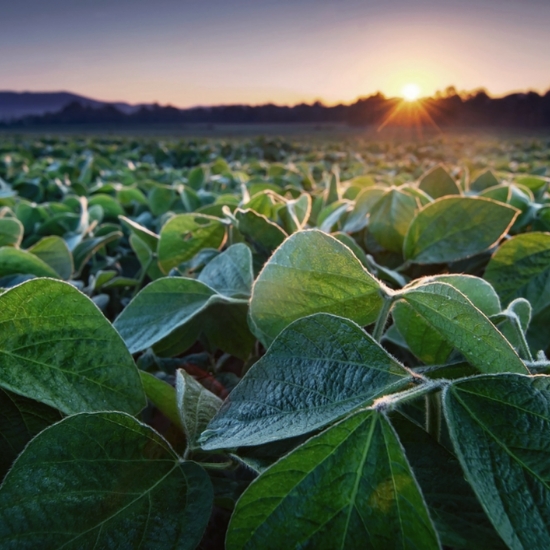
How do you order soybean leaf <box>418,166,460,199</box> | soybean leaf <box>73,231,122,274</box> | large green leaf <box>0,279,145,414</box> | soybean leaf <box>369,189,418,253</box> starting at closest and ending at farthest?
large green leaf <box>0,279,145,414</box> → soybean leaf <box>369,189,418,253</box> → soybean leaf <box>73,231,122,274</box> → soybean leaf <box>418,166,460,199</box>

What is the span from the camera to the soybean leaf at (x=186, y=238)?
0.80 metres

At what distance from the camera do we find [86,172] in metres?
2.45

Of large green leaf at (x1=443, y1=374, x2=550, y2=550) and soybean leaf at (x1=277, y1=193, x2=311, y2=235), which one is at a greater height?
soybean leaf at (x1=277, y1=193, x2=311, y2=235)

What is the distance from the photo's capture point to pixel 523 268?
2.31 ft

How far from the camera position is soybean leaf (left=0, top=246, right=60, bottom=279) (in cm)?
71

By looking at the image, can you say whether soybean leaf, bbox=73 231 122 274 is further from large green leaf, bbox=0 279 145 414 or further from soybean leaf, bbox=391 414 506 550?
soybean leaf, bbox=391 414 506 550

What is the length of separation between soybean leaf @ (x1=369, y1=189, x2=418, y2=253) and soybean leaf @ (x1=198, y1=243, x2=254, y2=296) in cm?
32

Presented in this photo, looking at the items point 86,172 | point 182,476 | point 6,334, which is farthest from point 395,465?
point 86,172

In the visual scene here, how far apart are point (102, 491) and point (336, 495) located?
173mm

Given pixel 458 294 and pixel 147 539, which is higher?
pixel 458 294

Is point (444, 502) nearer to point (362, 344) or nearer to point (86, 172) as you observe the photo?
point (362, 344)

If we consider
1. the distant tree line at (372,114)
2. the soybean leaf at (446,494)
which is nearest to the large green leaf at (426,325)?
the soybean leaf at (446,494)

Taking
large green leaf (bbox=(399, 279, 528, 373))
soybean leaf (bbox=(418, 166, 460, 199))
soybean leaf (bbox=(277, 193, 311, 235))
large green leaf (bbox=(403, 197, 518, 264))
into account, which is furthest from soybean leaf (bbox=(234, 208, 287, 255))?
soybean leaf (bbox=(418, 166, 460, 199))

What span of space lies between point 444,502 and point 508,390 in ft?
0.30
